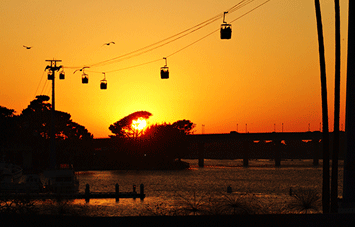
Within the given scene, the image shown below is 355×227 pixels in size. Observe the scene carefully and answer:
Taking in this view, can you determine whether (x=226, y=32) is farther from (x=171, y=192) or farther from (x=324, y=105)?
(x=171, y=192)

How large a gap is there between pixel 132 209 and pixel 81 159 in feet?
420

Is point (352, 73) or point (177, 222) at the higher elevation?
point (352, 73)

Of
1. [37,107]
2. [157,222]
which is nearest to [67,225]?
[157,222]

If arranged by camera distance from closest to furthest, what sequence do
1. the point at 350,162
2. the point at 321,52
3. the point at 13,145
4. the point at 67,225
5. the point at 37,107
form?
the point at 67,225, the point at 350,162, the point at 321,52, the point at 13,145, the point at 37,107

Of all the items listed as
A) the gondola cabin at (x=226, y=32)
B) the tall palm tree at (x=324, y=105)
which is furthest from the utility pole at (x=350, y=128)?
the gondola cabin at (x=226, y=32)

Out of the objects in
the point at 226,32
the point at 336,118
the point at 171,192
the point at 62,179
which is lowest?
the point at 171,192

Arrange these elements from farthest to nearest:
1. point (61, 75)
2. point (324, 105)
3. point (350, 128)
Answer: point (61, 75)
point (324, 105)
point (350, 128)

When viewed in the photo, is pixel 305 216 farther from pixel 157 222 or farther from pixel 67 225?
pixel 67 225

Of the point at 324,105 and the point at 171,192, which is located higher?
the point at 324,105

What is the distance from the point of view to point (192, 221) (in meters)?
12.9

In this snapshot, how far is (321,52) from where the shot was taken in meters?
25.0

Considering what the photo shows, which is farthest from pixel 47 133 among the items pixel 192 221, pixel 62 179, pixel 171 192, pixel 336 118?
pixel 192 221

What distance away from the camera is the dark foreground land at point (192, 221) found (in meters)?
12.7

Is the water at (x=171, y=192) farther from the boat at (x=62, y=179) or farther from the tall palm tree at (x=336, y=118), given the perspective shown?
the boat at (x=62, y=179)
